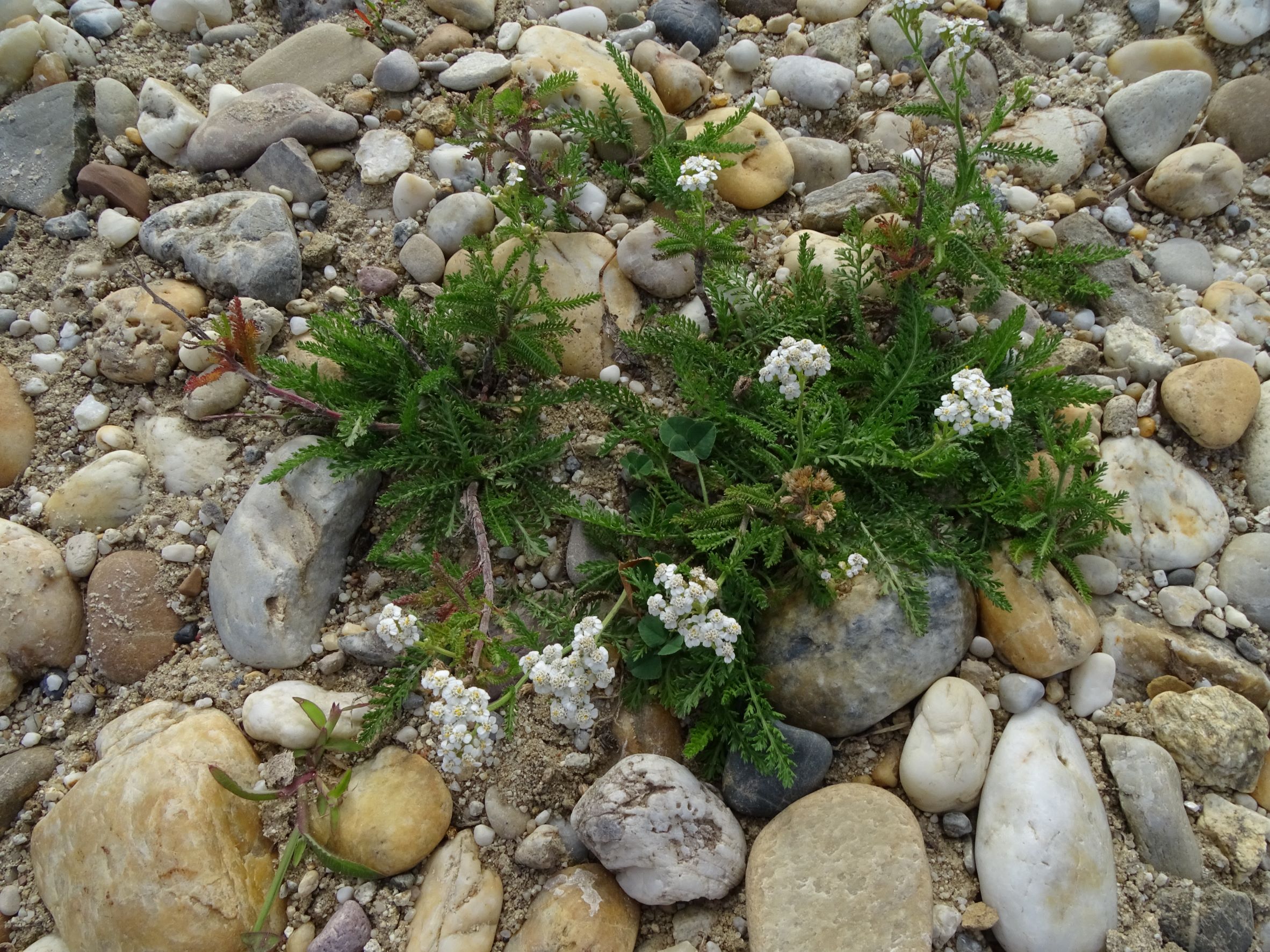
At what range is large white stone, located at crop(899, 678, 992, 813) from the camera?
3326 mm

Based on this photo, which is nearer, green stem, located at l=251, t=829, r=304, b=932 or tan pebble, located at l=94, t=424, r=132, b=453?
green stem, located at l=251, t=829, r=304, b=932

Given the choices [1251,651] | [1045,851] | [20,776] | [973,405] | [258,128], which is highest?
[973,405]

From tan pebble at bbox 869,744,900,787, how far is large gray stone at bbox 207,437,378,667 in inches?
99.1

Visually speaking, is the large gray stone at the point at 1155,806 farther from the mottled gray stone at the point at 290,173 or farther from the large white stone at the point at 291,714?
the mottled gray stone at the point at 290,173

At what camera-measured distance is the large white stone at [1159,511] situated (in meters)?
3.82

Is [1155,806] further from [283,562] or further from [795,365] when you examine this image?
[283,562]

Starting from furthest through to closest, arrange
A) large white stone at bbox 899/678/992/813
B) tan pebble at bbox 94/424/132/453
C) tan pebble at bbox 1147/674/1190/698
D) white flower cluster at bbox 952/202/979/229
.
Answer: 1. tan pebble at bbox 94/424/132/453
2. white flower cluster at bbox 952/202/979/229
3. tan pebble at bbox 1147/674/1190/698
4. large white stone at bbox 899/678/992/813

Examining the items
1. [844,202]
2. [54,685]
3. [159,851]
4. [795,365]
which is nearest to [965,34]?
[844,202]

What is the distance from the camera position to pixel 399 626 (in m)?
2.98

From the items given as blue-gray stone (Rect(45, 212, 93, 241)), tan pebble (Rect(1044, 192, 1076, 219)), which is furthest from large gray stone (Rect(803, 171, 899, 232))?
blue-gray stone (Rect(45, 212, 93, 241))

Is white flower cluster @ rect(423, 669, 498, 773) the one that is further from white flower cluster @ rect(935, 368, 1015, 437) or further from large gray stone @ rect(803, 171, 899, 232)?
large gray stone @ rect(803, 171, 899, 232)

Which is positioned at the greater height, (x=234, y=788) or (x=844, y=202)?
(x=844, y=202)

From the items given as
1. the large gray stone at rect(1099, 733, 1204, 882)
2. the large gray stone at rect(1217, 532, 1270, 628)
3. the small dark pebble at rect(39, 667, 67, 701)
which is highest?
the large gray stone at rect(1217, 532, 1270, 628)

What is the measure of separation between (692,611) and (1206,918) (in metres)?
2.20
